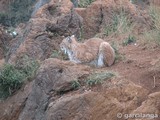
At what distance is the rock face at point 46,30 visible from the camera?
1194 centimetres

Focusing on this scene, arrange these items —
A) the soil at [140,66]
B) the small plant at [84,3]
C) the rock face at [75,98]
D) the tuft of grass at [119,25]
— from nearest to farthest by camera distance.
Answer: the rock face at [75,98] → the soil at [140,66] → the tuft of grass at [119,25] → the small plant at [84,3]

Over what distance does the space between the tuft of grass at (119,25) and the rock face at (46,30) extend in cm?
91

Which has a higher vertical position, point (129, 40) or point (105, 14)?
point (105, 14)

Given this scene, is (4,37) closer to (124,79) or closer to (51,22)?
(51,22)

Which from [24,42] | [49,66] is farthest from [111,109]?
[24,42]

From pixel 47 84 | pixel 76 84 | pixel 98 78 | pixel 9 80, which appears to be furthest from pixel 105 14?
pixel 98 78

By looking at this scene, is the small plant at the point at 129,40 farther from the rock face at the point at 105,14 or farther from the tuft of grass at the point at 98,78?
the tuft of grass at the point at 98,78

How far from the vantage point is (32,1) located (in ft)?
74.1

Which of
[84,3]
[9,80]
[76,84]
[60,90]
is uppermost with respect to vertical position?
[84,3]

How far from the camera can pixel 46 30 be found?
12312 mm

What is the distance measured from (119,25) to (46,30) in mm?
2368

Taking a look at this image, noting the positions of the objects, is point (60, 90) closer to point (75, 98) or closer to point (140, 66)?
point (75, 98)

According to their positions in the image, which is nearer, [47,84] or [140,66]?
[140,66]

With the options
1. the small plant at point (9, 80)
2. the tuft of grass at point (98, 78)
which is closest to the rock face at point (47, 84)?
the tuft of grass at point (98, 78)
